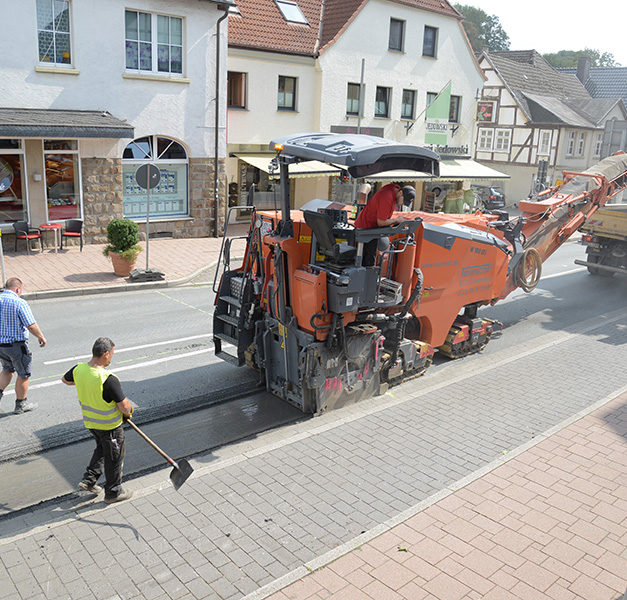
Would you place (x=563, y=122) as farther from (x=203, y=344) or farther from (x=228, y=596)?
(x=228, y=596)

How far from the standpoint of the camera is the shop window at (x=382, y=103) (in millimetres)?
25406

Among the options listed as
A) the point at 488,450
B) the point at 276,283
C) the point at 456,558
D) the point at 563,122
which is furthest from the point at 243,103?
the point at 563,122

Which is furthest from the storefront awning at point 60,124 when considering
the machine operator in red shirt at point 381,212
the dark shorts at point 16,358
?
the machine operator in red shirt at point 381,212

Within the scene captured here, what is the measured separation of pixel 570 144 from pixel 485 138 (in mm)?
4746

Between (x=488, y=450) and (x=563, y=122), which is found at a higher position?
(x=563, y=122)

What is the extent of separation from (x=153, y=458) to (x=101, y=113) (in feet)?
42.7

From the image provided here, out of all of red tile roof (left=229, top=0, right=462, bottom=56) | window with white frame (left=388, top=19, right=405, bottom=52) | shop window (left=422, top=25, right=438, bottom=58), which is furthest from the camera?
shop window (left=422, top=25, right=438, bottom=58)

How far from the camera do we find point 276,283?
7.43m

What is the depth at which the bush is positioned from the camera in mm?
14086

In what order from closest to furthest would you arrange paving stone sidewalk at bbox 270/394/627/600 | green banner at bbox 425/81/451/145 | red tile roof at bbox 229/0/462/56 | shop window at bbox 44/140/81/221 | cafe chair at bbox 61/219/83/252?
paving stone sidewalk at bbox 270/394/627/600 → cafe chair at bbox 61/219/83/252 → shop window at bbox 44/140/81/221 → red tile roof at bbox 229/0/462/56 → green banner at bbox 425/81/451/145

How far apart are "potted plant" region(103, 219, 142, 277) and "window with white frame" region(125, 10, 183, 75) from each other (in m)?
5.97

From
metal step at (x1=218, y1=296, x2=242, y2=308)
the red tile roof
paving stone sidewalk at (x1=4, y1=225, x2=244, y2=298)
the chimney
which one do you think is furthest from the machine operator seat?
the chimney

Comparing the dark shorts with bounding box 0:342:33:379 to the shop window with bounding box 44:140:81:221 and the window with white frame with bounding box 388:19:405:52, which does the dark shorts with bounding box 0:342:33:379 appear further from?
the window with white frame with bounding box 388:19:405:52

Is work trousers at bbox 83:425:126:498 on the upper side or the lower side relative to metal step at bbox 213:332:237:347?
lower
